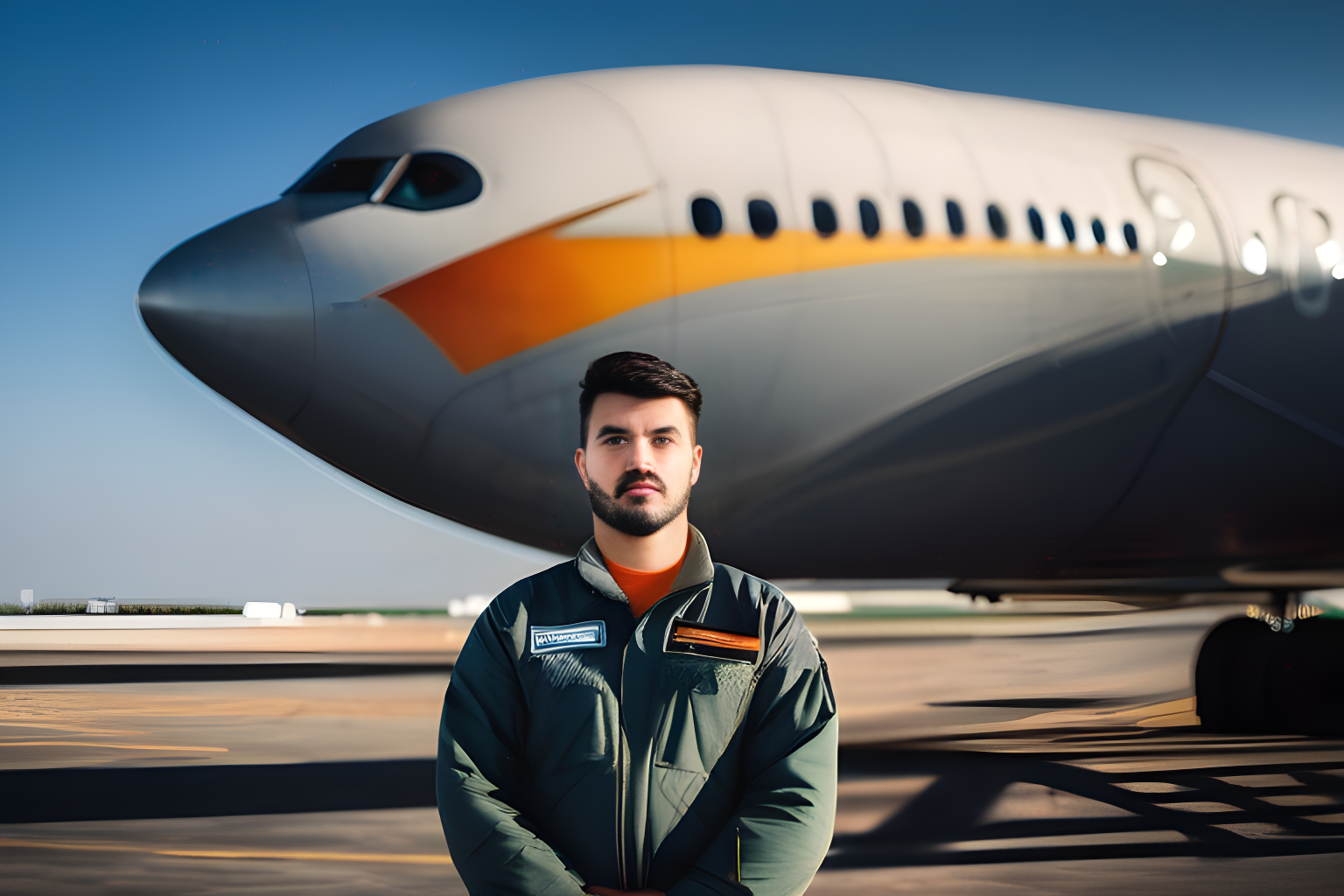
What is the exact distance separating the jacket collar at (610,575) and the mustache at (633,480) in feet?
0.36

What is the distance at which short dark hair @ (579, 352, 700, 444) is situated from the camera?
199 cm

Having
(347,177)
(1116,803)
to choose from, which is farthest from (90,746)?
(1116,803)

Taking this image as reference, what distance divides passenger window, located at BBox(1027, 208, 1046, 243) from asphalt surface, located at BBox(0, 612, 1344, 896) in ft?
11.0

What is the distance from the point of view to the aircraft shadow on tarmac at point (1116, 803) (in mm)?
5902

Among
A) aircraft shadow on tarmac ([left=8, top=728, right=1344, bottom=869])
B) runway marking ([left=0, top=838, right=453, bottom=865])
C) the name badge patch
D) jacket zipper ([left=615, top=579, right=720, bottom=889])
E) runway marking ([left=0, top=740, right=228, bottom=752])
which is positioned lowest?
runway marking ([left=0, top=740, right=228, bottom=752])

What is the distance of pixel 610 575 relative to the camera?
2.05m

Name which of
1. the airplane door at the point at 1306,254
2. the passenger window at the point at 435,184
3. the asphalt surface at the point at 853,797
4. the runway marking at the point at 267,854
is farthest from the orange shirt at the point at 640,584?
the airplane door at the point at 1306,254

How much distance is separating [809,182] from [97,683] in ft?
41.3

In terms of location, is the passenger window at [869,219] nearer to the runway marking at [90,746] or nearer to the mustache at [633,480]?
the mustache at [633,480]

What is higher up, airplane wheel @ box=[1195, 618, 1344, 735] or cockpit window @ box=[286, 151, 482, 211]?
cockpit window @ box=[286, 151, 482, 211]

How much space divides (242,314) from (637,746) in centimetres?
471

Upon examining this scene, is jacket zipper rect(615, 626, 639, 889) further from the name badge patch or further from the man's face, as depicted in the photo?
the man's face

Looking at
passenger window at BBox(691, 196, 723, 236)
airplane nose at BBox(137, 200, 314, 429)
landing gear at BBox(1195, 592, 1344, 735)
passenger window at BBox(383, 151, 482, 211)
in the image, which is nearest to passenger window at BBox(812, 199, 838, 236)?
passenger window at BBox(691, 196, 723, 236)

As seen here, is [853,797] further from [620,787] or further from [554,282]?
[620,787]
